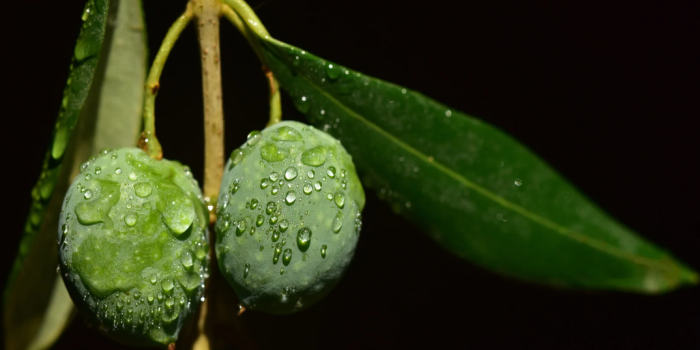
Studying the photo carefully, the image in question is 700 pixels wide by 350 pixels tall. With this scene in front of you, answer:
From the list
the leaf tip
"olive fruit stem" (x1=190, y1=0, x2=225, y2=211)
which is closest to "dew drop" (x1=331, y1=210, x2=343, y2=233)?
"olive fruit stem" (x1=190, y1=0, x2=225, y2=211)

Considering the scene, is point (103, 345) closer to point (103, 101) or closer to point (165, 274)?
point (103, 101)

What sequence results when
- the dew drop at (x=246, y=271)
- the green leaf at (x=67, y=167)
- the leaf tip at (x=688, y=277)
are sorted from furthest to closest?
the green leaf at (x=67, y=167) < the dew drop at (x=246, y=271) < the leaf tip at (x=688, y=277)

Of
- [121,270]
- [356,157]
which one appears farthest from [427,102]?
[121,270]

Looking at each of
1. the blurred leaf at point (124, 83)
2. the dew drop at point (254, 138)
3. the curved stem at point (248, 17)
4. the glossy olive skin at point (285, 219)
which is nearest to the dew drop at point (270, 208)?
the glossy olive skin at point (285, 219)

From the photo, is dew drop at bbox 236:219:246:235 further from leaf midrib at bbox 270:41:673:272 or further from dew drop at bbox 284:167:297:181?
leaf midrib at bbox 270:41:673:272

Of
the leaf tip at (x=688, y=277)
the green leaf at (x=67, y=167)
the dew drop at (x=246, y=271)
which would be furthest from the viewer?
the green leaf at (x=67, y=167)

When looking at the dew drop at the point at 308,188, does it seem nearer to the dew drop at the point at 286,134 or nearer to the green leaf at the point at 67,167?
the dew drop at the point at 286,134

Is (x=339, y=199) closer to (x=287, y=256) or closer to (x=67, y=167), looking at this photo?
(x=287, y=256)
